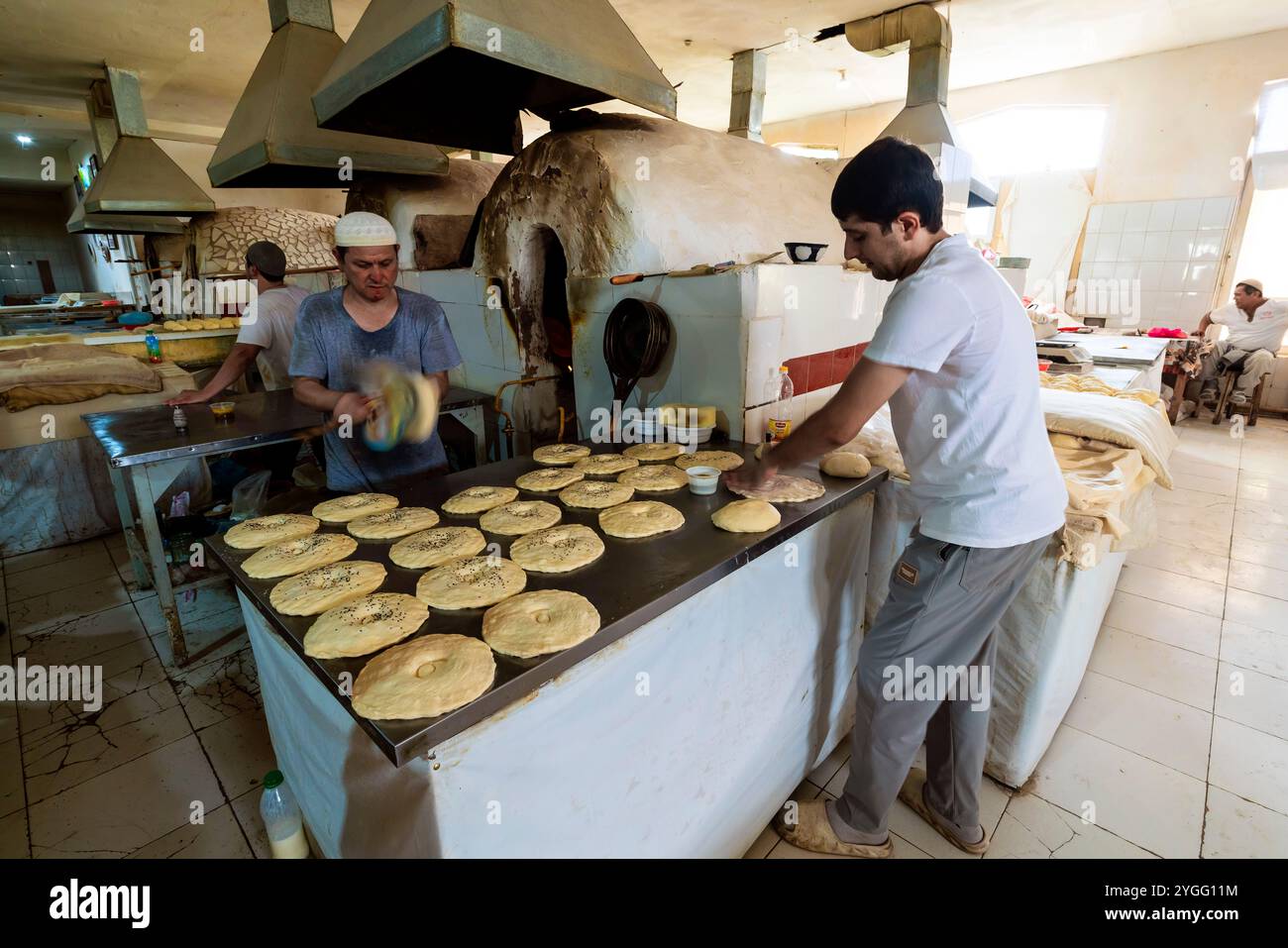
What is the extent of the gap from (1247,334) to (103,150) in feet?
42.5

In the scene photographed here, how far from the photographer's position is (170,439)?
2893 mm

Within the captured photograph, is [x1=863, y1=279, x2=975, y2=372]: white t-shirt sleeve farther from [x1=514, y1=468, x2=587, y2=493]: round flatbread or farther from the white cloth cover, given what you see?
the white cloth cover

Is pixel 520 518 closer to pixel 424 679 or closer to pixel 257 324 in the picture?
pixel 424 679

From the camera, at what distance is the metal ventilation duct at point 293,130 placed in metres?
3.43

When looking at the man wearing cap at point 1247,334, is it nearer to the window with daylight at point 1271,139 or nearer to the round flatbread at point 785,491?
the window with daylight at point 1271,139

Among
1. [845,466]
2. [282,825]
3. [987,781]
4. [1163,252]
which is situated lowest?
[987,781]

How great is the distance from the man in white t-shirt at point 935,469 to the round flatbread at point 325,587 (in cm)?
117

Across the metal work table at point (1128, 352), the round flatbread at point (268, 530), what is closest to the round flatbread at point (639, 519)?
the round flatbread at point (268, 530)

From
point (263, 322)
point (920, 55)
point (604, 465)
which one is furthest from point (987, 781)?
point (920, 55)

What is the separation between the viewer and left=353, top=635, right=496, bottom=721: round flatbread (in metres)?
1.07
